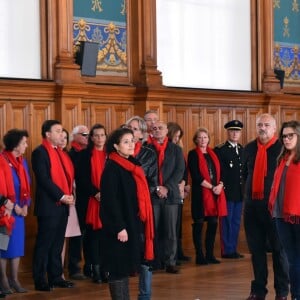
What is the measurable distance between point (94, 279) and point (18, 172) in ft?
5.13

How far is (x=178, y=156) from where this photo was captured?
11969mm

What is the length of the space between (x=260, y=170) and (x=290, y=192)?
3.28 ft

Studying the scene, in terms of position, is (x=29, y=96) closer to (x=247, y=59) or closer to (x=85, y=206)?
(x=85, y=206)

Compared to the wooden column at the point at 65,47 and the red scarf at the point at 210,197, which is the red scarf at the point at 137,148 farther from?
the red scarf at the point at 210,197

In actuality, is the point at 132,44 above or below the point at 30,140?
above

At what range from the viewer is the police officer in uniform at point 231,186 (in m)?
13.5

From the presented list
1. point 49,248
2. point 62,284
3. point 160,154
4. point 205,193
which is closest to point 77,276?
point 62,284

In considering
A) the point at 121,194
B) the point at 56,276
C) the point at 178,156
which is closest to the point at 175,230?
the point at 178,156

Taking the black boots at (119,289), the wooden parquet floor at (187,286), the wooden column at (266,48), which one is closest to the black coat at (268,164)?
the wooden parquet floor at (187,286)

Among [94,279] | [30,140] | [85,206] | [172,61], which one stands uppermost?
[172,61]

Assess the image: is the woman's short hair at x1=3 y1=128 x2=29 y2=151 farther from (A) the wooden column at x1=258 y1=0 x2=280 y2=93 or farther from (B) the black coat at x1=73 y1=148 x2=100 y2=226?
(A) the wooden column at x1=258 y1=0 x2=280 y2=93

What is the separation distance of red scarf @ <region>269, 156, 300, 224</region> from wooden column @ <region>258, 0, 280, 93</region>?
6749mm

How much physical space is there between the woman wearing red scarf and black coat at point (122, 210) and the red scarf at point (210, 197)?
4.82m

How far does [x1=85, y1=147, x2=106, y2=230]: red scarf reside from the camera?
441 inches
